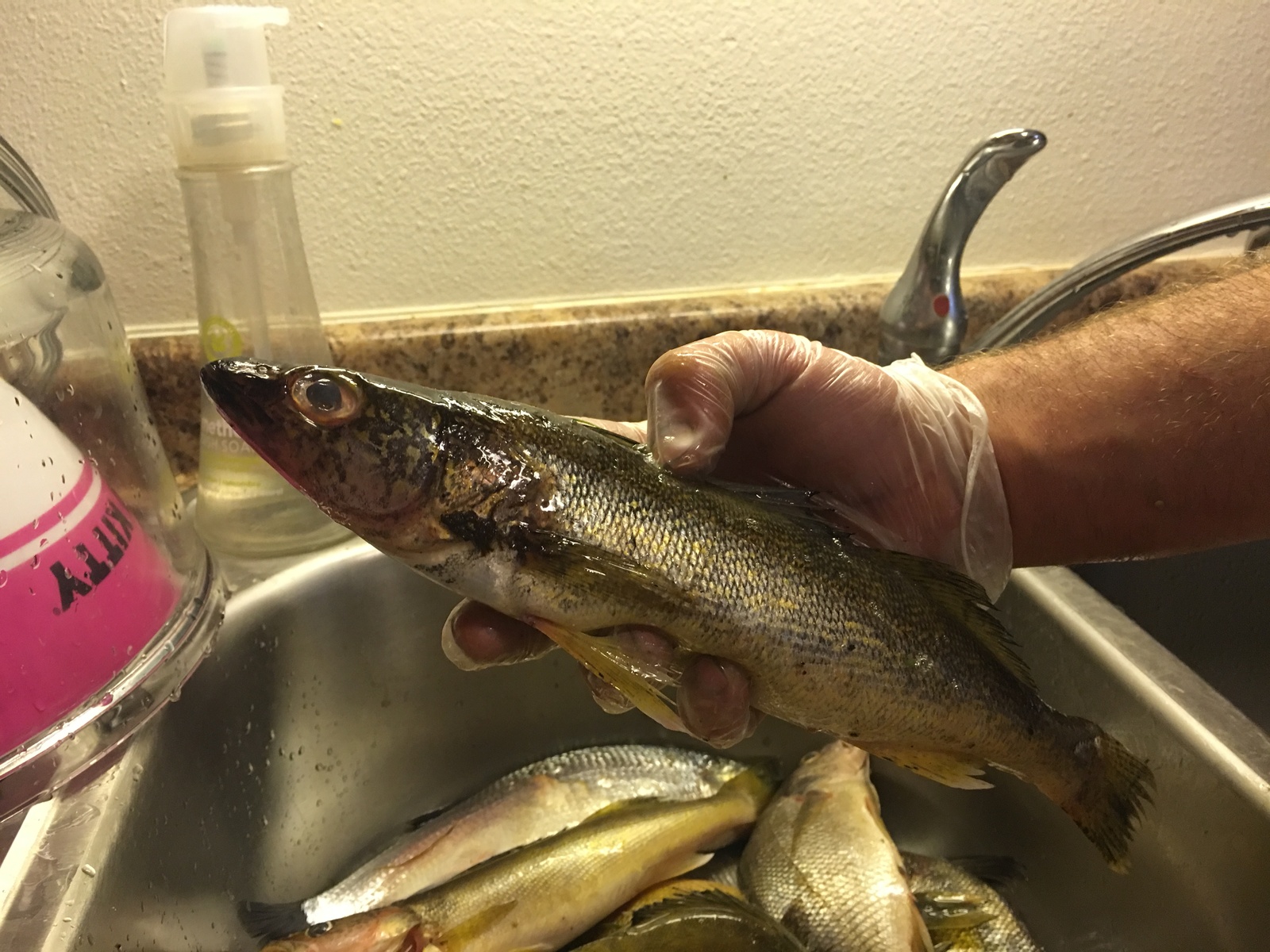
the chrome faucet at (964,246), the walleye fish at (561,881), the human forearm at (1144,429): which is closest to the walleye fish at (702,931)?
the walleye fish at (561,881)

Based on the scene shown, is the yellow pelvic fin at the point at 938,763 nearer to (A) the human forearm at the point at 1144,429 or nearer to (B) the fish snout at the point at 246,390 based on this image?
(A) the human forearm at the point at 1144,429

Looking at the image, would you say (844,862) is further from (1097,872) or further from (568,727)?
(568,727)

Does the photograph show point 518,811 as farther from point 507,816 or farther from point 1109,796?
point 1109,796

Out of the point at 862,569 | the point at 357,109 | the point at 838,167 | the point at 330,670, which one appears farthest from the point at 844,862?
the point at 357,109

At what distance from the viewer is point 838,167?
108 cm

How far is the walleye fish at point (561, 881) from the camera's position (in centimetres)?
71

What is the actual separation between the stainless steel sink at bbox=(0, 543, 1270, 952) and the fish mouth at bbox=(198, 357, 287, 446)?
0.32 m

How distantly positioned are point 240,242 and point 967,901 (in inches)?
38.4

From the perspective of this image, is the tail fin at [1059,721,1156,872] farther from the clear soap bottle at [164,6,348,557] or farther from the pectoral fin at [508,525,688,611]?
the clear soap bottle at [164,6,348,557]

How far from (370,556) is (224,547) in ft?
0.51

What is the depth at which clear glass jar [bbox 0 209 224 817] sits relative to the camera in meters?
0.50

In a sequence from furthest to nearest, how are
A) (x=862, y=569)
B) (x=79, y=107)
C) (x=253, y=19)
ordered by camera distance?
1. (x=79, y=107)
2. (x=253, y=19)
3. (x=862, y=569)

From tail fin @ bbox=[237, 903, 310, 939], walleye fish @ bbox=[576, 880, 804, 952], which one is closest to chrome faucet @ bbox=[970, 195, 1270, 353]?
walleye fish @ bbox=[576, 880, 804, 952]

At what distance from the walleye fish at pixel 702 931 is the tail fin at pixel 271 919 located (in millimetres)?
279
